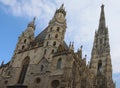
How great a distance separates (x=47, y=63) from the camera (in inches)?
1406

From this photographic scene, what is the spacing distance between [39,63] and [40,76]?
3.02 meters

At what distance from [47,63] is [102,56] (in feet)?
124

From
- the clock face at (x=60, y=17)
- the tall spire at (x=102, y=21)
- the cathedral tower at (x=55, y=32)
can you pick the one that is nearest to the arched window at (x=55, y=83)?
the cathedral tower at (x=55, y=32)

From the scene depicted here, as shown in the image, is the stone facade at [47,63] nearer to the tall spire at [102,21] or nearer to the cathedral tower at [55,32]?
the cathedral tower at [55,32]

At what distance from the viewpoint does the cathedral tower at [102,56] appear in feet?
208

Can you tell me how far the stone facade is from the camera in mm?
33188

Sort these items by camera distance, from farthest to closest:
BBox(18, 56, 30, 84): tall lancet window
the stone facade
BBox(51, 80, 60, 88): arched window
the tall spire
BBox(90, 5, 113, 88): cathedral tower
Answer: the tall spire < BBox(90, 5, 113, 88): cathedral tower < BBox(18, 56, 30, 84): tall lancet window < the stone facade < BBox(51, 80, 60, 88): arched window

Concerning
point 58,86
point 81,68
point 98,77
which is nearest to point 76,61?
point 81,68

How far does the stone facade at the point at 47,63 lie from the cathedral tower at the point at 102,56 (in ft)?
76.1

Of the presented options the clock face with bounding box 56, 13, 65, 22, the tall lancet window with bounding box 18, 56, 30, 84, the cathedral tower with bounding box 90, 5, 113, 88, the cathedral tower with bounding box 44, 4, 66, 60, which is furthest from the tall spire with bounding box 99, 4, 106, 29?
the tall lancet window with bounding box 18, 56, 30, 84

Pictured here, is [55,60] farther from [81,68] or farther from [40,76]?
[81,68]

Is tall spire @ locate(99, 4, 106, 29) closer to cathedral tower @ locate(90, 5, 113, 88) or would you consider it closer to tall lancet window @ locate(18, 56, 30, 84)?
cathedral tower @ locate(90, 5, 113, 88)

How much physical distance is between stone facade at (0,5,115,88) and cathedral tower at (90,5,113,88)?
76.1 ft

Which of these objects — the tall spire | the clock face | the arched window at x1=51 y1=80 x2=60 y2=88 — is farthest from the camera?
the tall spire
